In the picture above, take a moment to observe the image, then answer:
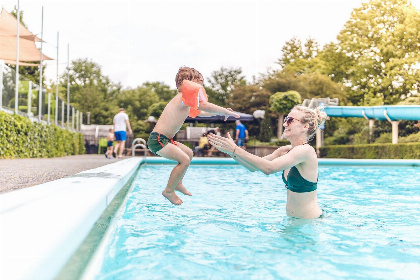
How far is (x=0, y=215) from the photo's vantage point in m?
1.49

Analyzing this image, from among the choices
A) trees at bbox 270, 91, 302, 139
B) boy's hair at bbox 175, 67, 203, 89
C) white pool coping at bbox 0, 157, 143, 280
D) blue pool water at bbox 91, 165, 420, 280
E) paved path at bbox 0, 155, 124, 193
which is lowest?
blue pool water at bbox 91, 165, 420, 280

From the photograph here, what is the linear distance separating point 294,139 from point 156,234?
1.22m

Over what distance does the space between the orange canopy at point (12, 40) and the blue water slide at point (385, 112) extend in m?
14.1

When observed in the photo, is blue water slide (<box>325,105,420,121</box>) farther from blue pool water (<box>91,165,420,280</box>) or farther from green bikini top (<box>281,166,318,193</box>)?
green bikini top (<box>281,166,318,193</box>)

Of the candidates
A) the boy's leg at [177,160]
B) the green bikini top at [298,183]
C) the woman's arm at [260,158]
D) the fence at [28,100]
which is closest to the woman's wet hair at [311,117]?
the woman's arm at [260,158]

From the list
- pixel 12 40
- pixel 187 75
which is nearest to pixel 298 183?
pixel 187 75

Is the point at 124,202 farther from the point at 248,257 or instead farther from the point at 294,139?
the point at 248,257

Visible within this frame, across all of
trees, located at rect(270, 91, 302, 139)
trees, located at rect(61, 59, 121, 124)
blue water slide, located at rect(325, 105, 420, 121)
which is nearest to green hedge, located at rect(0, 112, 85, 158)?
blue water slide, located at rect(325, 105, 420, 121)

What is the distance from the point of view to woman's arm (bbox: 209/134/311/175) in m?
2.64

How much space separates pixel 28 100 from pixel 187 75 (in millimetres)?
11288

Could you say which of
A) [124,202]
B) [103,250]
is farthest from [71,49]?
[103,250]

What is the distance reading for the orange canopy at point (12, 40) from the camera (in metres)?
15.4

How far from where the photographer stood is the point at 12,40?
16.9 m

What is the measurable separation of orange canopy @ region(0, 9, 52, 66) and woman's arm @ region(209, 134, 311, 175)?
14.4 metres
